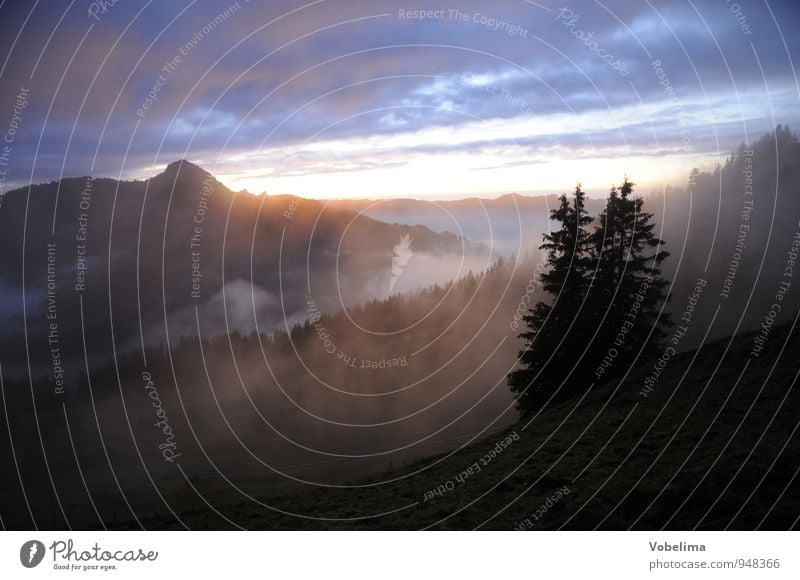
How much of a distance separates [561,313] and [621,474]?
9.78m

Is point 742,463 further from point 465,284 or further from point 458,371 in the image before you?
point 458,371

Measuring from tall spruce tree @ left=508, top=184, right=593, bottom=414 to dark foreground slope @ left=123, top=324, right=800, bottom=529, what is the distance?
11.2ft

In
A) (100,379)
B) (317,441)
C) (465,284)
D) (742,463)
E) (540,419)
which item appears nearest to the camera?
(742,463)

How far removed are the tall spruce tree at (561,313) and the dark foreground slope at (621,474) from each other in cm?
342

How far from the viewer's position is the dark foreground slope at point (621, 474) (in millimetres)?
14516

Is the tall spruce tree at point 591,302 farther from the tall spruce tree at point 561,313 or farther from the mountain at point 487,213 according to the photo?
the mountain at point 487,213

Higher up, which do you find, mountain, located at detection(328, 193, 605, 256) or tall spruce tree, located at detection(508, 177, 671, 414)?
mountain, located at detection(328, 193, 605, 256)

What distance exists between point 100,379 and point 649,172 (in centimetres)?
6686

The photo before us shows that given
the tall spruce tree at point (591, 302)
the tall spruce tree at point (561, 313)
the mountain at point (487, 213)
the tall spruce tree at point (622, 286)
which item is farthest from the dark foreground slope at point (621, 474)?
the mountain at point (487, 213)

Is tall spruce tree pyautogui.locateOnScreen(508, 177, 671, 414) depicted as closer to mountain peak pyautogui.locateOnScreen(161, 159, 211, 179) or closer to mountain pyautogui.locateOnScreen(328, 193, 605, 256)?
mountain pyautogui.locateOnScreen(328, 193, 605, 256)

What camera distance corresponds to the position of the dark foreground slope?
571 inches

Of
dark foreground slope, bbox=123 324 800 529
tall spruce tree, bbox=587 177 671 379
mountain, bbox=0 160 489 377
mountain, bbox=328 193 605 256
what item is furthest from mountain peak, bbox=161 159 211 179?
tall spruce tree, bbox=587 177 671 379

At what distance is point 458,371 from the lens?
149 feet

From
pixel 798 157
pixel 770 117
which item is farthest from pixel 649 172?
pixel 798 157
